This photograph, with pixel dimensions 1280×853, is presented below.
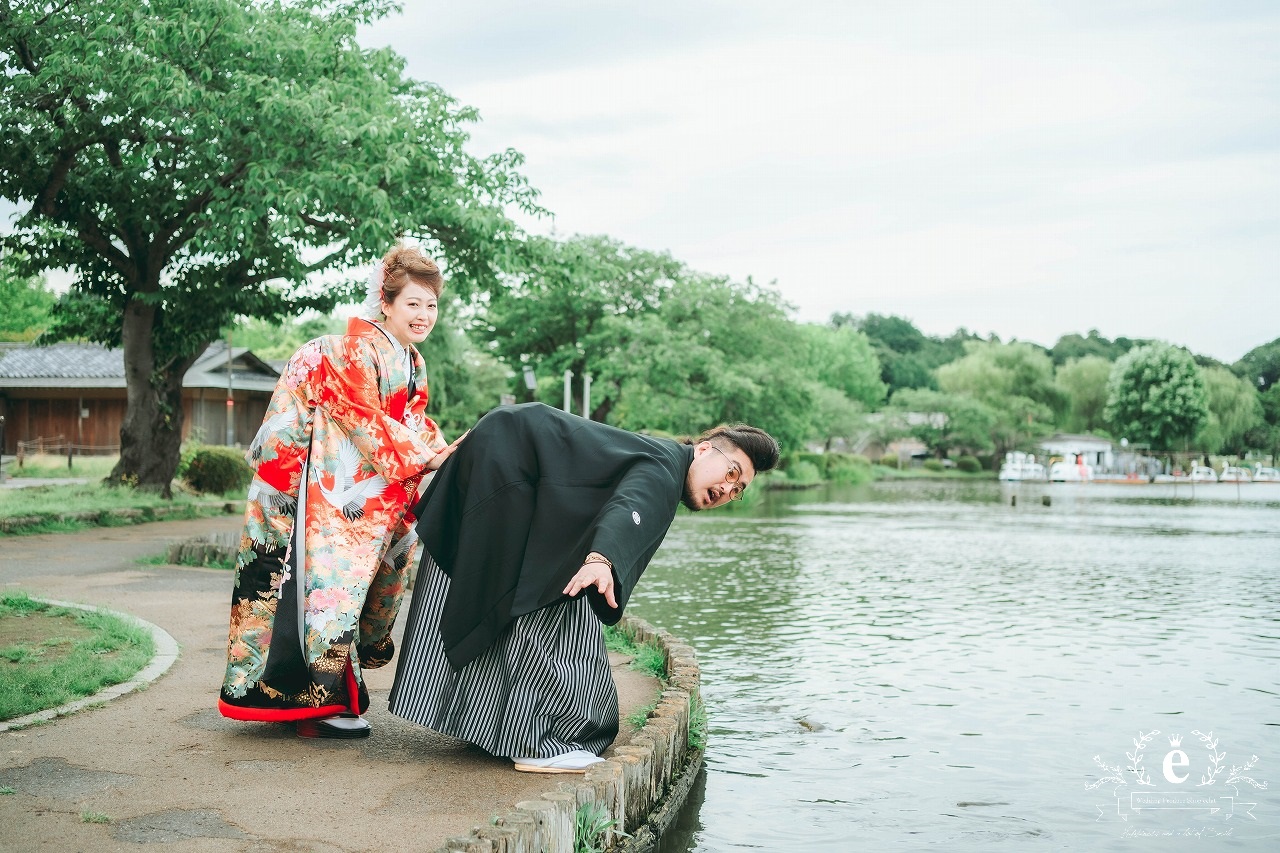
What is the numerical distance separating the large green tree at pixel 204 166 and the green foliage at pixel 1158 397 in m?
58.6

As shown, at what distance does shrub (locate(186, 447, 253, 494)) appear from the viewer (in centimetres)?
2075

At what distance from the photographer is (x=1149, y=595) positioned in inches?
521

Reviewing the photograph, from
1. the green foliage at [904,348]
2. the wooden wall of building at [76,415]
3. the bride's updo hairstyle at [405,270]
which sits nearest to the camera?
the bride's updo hairstyle at [405,270]

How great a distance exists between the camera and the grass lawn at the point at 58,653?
201 inches

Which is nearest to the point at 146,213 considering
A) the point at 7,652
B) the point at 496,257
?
the point at 496,257

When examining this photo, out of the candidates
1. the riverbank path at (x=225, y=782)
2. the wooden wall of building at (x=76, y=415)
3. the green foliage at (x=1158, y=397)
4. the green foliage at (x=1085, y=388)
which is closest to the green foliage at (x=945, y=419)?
the green foliage at (x=1158, y=397)

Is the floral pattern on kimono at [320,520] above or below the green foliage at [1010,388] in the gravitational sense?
below

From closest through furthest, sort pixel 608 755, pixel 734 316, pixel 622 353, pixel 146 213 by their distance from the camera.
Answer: pixel 608 755
pixel 146 213
pixel 622 353
pixel 734 316

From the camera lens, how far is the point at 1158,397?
66000 millimetres

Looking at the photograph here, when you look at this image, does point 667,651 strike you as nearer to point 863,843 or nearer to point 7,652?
point 863,843

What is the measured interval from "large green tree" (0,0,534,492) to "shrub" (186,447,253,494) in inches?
101

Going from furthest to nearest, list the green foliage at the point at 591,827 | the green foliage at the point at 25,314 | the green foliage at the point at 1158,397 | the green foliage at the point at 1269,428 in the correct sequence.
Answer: the green foliage at the point at 1269,428 < the green foliage at the point at 1158,397 < the green foliage at the point at 25,314 < the green foliage at the point at 591,827

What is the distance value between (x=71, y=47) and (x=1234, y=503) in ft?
117

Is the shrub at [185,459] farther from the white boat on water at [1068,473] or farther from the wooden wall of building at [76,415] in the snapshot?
the white boat on water at [1068,473]
